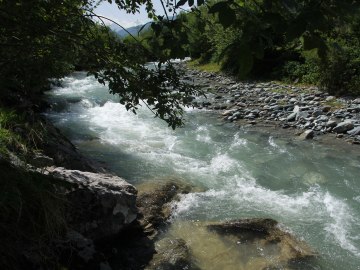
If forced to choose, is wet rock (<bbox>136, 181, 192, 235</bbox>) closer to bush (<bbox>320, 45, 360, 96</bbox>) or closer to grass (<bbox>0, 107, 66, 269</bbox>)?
grass (<bbox>0, 107, 66, 269</bbox>)

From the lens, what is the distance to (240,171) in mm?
9258

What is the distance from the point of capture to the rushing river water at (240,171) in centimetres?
659

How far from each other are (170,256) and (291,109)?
10770 mm

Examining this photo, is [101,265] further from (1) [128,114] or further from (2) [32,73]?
(1) [128,114]

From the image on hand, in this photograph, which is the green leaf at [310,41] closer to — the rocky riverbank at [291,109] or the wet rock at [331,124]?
the rocky riverbank at [291,109]

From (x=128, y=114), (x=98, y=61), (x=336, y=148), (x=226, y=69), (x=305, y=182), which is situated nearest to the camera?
(x=98, y=61)

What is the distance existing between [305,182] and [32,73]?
21.8 ft

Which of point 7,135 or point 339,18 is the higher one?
point 339,18

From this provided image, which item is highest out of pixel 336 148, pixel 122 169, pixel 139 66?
pixel 139 66

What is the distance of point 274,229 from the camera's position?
631 cm

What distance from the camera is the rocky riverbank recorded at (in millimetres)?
12094

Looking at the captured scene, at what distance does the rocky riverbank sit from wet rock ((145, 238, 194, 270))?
4677 millimetres

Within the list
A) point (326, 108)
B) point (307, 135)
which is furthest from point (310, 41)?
point (326, 108)

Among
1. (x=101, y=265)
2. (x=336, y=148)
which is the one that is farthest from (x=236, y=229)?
(x=336, y=148)
